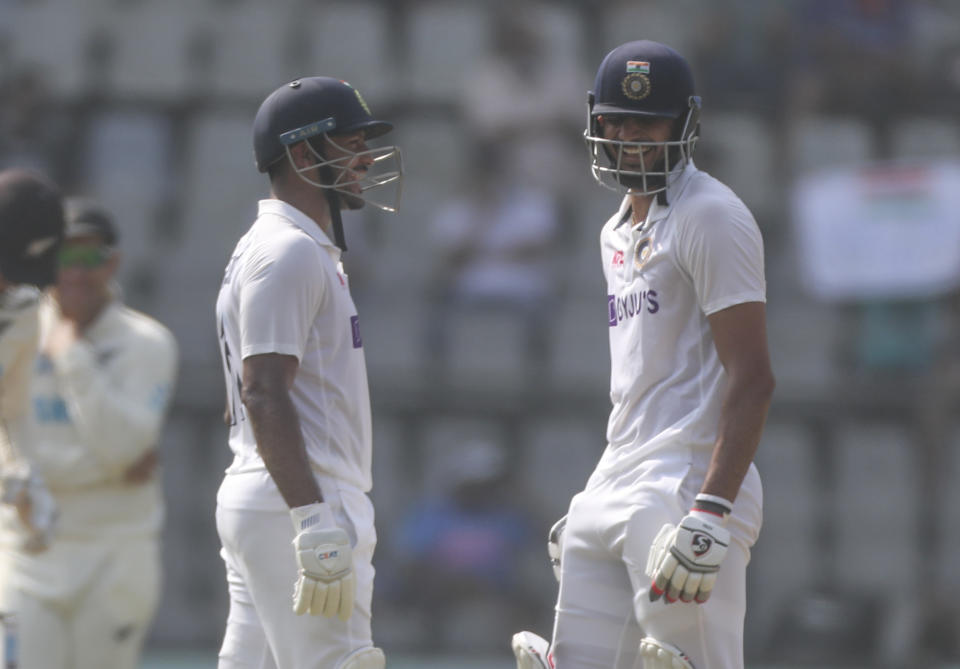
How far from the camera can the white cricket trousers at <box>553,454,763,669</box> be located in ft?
13.0

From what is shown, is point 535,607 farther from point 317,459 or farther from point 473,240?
point 317,459

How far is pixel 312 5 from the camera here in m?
13.0

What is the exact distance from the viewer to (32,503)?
16.7 ft

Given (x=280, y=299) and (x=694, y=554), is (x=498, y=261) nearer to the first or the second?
(x=280, y=299)

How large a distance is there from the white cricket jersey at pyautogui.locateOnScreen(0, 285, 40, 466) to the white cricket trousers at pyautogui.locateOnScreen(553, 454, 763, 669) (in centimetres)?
194

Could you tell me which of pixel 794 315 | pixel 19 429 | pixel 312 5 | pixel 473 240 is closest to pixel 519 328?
pixel 473 240

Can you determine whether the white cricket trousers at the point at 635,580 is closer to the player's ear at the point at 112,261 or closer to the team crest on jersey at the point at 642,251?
the team crest on jersey at the point at 642,251

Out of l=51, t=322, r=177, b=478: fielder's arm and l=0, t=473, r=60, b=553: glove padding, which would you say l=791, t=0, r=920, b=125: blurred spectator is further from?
l=0, t=473, r=60, b=553: glove padding

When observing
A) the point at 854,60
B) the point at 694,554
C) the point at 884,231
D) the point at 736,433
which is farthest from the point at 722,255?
the point at 854,60

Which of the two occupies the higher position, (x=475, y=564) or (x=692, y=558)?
(x=692, y=558)

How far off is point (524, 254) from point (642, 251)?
661cm

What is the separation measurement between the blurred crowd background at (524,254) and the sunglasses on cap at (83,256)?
386cm

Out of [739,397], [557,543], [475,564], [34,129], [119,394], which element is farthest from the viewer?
[34,129]

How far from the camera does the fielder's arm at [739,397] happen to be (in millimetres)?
3873
